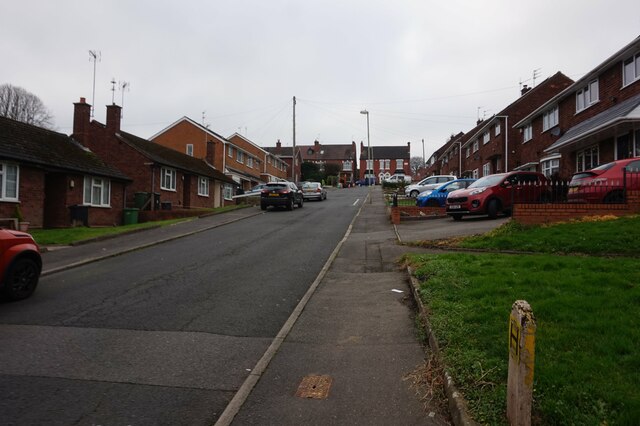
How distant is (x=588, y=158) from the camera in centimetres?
2055

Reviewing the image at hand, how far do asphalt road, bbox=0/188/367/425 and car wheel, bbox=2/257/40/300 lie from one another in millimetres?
168

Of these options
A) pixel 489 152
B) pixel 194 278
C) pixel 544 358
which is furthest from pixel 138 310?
pixel 489 152

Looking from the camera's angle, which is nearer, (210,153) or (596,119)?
(596,119)

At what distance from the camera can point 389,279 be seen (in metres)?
8.92

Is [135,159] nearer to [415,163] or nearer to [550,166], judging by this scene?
[550,166]

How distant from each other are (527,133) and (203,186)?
76.1ft

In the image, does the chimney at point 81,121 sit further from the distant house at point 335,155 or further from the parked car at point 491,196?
the distant house at point 335,155

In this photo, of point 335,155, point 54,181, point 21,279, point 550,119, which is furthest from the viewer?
point 335,155

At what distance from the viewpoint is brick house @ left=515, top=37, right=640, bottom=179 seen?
16141mm

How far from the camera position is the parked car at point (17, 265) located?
7.17m

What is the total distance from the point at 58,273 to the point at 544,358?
31.8ft

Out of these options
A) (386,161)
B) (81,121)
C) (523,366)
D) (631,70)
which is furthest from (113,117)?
(386,161)

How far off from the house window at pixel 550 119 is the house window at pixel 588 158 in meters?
3.49

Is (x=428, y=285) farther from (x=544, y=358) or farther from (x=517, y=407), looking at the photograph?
(x=517, y=407)
